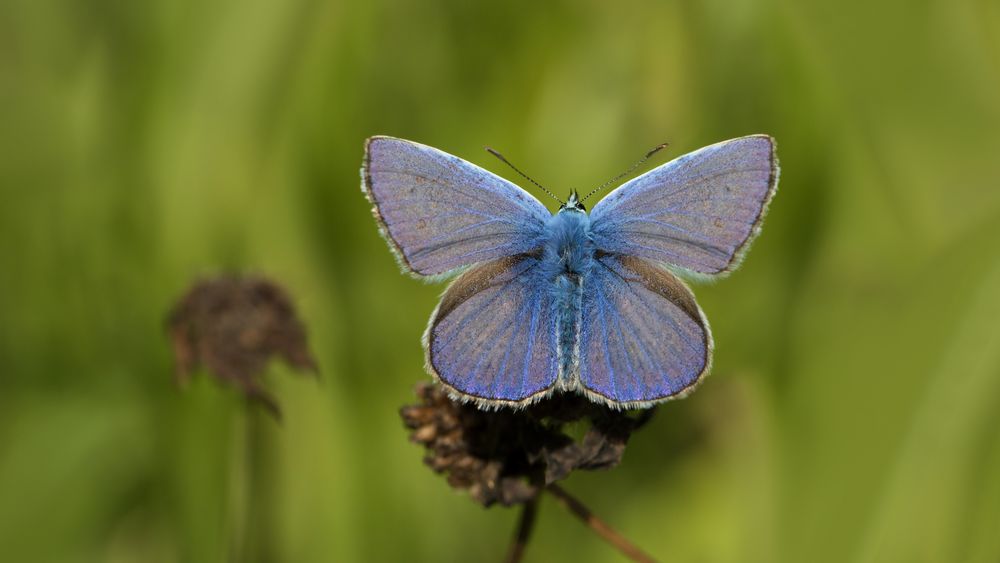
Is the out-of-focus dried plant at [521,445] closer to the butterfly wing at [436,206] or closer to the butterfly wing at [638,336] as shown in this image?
the butterfly wing at [638,336]

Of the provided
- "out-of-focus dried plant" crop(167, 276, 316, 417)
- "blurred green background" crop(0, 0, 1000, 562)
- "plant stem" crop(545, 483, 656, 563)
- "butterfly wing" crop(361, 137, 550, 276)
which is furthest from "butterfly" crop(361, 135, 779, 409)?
"blurred green background" crop(0, 0, 1000, 562)

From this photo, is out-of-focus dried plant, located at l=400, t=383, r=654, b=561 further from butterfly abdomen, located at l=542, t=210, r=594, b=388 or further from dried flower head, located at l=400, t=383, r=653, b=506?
butterfly abdomen, located at l=542, t=210, r=594, b=388

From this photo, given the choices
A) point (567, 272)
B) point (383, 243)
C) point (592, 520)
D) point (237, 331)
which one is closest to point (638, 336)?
point (567, 272)

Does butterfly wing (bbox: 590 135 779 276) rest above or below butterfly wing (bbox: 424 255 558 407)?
above

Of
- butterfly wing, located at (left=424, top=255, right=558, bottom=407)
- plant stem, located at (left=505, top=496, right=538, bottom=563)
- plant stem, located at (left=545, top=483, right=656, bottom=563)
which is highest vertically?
butterfly wing, located at (left=424, top=255, right=558, bottom=407)

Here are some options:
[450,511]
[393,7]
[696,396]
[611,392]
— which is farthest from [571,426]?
[393,7]

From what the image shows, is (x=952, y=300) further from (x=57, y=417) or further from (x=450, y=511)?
(x=57, y=417)

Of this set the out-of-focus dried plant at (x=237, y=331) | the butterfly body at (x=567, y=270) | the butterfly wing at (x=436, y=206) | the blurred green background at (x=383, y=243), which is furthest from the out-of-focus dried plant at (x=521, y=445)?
the blurred green background at (x=383, y=243)
